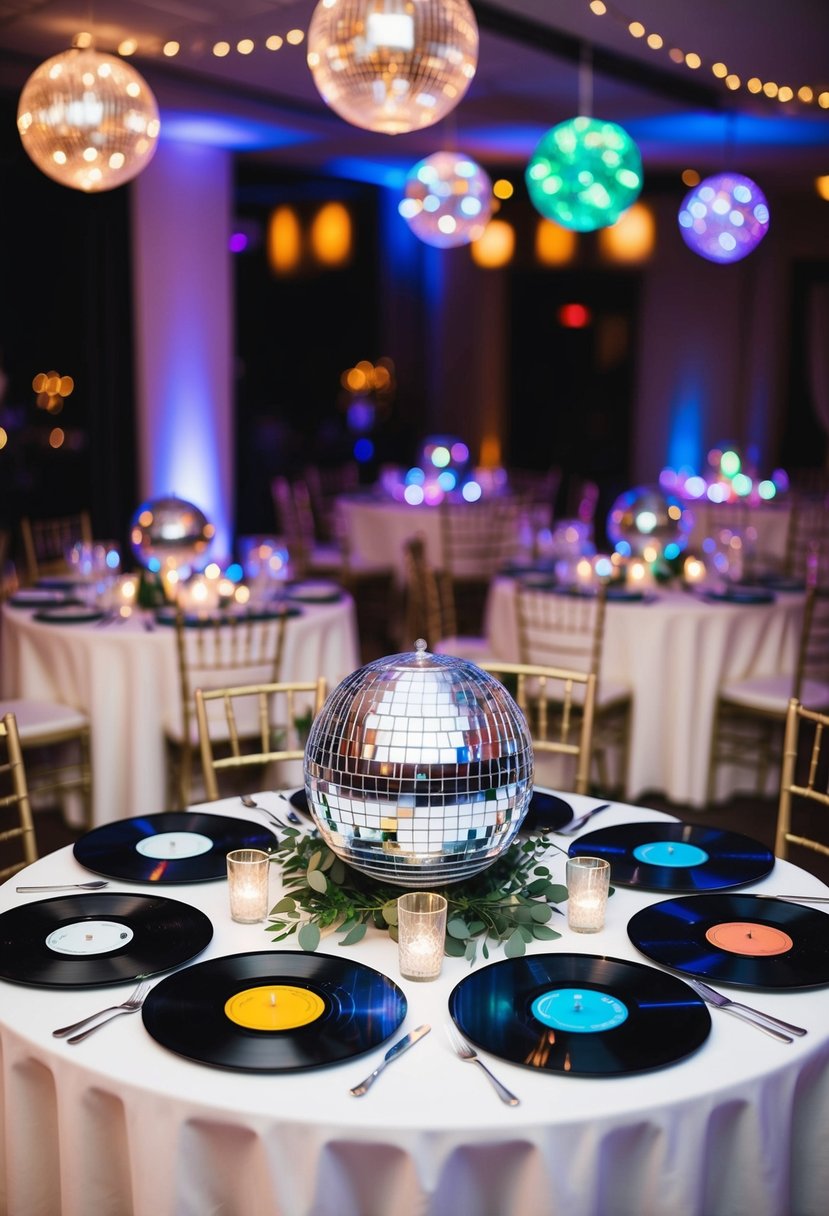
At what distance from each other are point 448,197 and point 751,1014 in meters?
4.52

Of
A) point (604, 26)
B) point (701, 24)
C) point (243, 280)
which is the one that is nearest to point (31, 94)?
point (604, 26)

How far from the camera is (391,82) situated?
8.25 feet

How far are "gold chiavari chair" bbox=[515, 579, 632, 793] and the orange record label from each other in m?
2.64

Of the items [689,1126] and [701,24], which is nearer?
[689,1126]

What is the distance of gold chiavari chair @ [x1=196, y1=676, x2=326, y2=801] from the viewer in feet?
9.21

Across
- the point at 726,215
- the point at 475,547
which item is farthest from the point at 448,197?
the point at 475,547

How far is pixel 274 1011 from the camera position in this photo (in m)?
1.62

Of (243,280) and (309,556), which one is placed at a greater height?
(243,280)

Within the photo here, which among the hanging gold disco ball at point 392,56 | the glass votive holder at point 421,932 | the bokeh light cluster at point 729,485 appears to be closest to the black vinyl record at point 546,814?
the glass votive holder at point 421,932

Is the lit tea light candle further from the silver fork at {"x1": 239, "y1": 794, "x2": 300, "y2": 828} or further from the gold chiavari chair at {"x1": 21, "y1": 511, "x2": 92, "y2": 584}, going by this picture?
the silver fork at {"x1": 239, "y1": 794, "x2": 300, "y2": 828}

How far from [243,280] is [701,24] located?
7265 mm

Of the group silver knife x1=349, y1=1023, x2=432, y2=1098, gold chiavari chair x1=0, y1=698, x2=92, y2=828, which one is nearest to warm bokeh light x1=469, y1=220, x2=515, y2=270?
gold chiavari chair x1=0, y1=698, x2=92, y2=828

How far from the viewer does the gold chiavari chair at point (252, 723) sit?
2.81 m

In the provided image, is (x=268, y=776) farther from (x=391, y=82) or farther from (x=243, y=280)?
(x=243, y=280)
